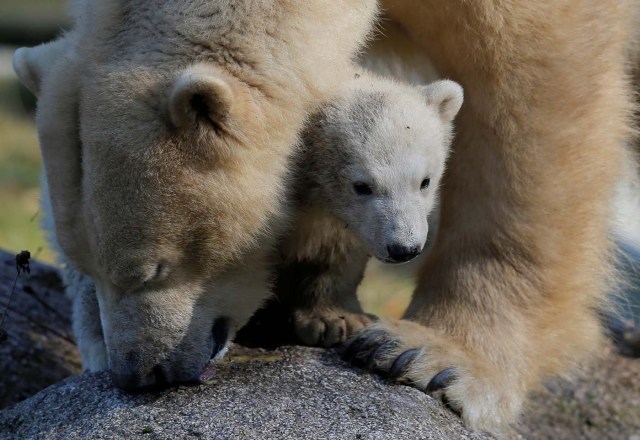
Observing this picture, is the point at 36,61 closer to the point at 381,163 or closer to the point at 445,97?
the point at 381,163

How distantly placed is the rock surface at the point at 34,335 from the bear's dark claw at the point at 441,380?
1563 millimetres

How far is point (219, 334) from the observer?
113 inches

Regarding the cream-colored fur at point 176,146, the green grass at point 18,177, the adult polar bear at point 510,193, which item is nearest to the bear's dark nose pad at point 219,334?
the cream-colored fur at point 176,146

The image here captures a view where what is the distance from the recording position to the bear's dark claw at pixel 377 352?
298 centimetres

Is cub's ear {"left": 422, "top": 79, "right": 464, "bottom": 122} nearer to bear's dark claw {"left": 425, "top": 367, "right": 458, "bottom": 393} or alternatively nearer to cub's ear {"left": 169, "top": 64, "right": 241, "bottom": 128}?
cub's ear {"left": 169, "top": 64, "right": 241, "bottom": 128}

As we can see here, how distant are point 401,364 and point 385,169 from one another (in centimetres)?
66

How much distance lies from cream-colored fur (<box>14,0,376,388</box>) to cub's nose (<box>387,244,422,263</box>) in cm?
38

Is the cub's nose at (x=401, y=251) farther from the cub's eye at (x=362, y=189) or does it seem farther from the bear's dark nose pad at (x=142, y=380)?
the bear's dark nose pad at (x=142, y=380)

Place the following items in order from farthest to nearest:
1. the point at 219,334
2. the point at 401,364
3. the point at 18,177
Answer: the point at 18,177 → the point at 401,364 → the point at 219,334

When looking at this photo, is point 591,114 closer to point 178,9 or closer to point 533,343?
point 533,343

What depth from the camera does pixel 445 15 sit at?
307cm

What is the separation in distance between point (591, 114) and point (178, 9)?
1.44m

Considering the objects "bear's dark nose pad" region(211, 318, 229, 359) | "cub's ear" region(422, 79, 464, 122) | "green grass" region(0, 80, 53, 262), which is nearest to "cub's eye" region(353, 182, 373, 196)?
"cub's ear" region(422, 79, 464, 122)

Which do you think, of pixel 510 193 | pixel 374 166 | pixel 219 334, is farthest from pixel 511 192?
pixel 219 334
